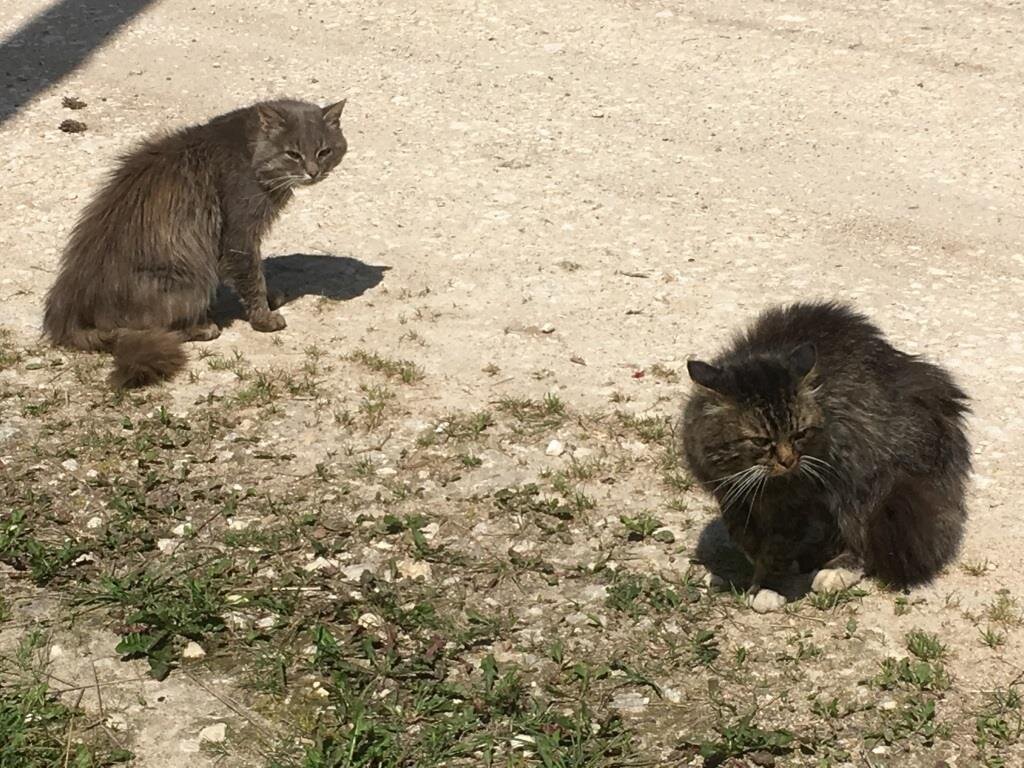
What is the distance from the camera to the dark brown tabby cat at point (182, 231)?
297 inches

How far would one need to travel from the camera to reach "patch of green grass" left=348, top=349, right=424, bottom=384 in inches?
283

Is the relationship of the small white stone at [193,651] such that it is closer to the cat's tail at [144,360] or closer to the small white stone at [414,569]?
the small white stone at [414,569]

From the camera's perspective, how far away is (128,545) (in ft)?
19.2

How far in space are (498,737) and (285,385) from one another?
121 inches

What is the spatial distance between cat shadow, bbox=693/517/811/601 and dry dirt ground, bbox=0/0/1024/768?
0.03 metres

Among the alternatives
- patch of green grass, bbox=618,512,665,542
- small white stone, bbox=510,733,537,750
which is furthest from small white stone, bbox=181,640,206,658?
patch of green grass, bbox=618,512,665,542

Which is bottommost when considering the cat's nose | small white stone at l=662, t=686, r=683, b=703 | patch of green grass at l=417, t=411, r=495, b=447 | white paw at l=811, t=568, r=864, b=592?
patch of green grass at l=417, t=411, r=495, b=447

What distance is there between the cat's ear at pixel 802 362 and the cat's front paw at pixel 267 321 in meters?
3.92

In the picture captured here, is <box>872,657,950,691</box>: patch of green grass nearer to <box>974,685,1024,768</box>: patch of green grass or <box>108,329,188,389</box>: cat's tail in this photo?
<box>974,685,1024,768</box>: patch of green grass

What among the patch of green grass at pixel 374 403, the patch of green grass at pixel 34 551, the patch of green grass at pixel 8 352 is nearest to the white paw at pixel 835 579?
the patch of green grass at pixel 374 403

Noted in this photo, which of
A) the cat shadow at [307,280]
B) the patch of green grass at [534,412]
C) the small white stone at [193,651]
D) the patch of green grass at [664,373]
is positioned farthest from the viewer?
the cat shadow at [307,280]

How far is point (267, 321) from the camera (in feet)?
26.1

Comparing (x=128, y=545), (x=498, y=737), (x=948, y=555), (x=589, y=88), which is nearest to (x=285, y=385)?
(x=128, y=545)

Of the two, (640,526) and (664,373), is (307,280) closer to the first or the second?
(664,373)
